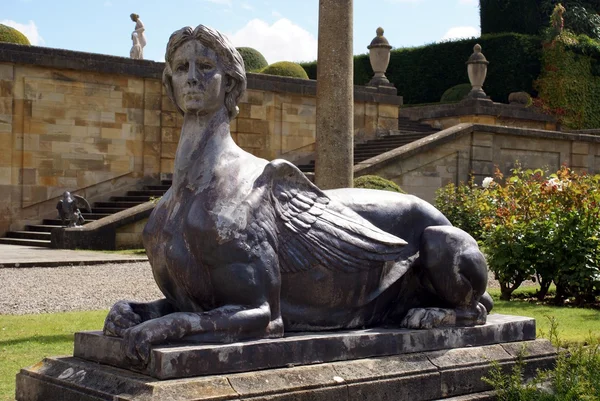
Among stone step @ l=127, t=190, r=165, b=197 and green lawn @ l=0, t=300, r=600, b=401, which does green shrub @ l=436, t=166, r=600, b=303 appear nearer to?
green lawn @ l=0, t=300, r=600, b=401

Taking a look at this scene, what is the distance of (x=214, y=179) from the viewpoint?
4.27 metres

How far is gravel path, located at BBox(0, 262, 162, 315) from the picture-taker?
988 cm

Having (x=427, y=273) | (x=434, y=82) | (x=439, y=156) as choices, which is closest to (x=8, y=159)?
(x=439, y=156)

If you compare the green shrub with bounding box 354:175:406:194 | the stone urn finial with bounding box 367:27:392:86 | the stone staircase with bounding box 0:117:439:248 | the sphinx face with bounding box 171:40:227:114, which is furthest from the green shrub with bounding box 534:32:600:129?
the sphinx face with bounding box 171:40:227:114

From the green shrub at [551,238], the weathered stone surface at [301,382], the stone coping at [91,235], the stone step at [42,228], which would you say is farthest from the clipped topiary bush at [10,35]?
the weathered stone surface at [301,382]

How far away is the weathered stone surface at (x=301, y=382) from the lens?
3.73m

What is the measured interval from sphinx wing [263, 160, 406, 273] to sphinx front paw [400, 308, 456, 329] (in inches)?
12.6

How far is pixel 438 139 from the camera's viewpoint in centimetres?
2011

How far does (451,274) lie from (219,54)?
1.71 meters

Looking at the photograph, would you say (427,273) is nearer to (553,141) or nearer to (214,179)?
(214,179)

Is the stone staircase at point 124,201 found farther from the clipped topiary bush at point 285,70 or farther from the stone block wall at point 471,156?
the clipped topiary bush at point 285,70

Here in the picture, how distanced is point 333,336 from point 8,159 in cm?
1642

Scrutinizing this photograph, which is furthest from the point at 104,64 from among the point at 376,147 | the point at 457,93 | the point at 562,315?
the point at 562,315

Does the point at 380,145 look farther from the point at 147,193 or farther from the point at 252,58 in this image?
Answer: the point at 252,58
